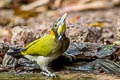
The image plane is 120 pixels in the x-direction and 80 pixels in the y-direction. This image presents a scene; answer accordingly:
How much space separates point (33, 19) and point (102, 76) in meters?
4.97

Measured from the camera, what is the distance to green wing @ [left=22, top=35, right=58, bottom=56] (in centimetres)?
489

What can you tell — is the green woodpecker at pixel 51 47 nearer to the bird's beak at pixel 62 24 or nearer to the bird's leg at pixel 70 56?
the bird's beak at pixel 62 24

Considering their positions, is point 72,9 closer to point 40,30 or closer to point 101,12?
point 101,12

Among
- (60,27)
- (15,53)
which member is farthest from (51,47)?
(15,53)

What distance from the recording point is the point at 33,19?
9.55 meters

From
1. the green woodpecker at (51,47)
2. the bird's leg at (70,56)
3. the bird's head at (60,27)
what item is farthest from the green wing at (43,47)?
the bird's leg at (70,56)

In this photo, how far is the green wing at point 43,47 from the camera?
193 inches

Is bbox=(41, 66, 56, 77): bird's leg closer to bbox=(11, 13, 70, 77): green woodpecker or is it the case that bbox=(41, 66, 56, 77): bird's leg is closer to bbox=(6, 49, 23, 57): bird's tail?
bbox=(11, 13, 70, 77): green woodpecker

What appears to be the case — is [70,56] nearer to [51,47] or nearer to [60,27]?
[51,47]

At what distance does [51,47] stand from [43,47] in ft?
0.42

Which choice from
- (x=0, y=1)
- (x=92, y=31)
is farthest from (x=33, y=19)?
(x=92, y=31)

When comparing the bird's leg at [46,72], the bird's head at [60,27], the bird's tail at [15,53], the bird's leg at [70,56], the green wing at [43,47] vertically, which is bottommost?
the bird's leg at [46,72]

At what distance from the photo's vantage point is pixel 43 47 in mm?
4961

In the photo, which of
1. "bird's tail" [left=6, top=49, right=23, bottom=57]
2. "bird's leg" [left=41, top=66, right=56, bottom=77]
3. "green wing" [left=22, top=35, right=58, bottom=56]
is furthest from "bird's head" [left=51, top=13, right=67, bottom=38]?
"bird's tail" [left=6, top=49, right=23, bottom=57]
